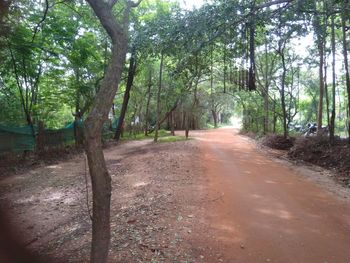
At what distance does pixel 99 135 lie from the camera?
361cm

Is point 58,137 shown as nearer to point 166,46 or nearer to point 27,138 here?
point 27,138

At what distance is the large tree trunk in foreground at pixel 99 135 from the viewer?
11.7ft

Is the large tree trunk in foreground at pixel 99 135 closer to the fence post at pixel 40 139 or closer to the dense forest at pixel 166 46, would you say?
the dense forest at pixel 166 46

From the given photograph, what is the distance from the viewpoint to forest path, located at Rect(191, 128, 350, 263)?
494cm

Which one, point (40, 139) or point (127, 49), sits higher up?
point (127, 49)

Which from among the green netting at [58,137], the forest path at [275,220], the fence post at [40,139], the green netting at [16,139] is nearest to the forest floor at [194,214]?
the forest path at [275,220]

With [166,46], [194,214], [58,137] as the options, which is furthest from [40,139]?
[194,214]

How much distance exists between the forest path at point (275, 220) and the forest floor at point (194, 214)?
0.05ft

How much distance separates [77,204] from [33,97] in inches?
444

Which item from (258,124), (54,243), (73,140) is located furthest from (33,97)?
(258,124)

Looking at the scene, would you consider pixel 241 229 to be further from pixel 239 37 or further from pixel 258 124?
pixel 258 124

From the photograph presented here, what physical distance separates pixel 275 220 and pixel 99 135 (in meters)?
4.07

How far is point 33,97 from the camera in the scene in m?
17.2

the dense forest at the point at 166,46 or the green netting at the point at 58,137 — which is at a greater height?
the dense forest at the point at 166,46
